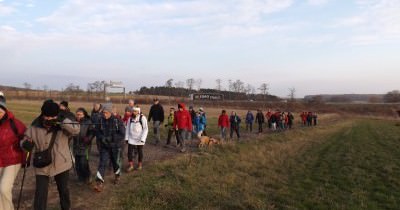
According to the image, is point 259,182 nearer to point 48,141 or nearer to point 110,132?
point 110,132

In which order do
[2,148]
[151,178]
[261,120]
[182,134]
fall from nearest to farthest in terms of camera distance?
1. [2,148]
2. [151,178]
3. [182,134]
4. [261,120]

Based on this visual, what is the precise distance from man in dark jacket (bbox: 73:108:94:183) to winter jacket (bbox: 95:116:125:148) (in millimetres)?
259

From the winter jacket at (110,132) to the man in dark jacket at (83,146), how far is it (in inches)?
10.2

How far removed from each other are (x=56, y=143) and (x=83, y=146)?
2.95 meters

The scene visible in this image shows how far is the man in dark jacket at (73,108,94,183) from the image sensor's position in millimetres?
8680

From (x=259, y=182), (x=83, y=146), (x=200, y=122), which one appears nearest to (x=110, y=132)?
(x=83, y=146)

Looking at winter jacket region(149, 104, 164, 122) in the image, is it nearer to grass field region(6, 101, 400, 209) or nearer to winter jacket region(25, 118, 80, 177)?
grass field region(6, 101, 400, 209)

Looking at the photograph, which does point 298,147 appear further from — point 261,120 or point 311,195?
point 311,195

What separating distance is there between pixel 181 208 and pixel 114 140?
2.18m

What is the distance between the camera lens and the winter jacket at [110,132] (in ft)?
28.4

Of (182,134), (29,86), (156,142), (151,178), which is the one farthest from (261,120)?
(29,86)

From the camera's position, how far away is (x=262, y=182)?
11.6 metres

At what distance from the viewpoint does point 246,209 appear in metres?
8.14

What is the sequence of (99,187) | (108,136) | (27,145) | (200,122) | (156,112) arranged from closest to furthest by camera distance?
(27,145), (99,187), (108,136), (156,112), (200,122)
